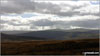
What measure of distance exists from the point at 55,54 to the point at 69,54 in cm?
271

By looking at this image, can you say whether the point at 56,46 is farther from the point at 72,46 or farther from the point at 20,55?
the point at 20,55

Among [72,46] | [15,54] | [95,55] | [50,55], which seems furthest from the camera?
[72,46]

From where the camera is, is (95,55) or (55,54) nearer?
(95,55)

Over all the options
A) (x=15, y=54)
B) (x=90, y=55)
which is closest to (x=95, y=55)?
(x=90, y=55)

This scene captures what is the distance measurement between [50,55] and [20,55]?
239 inches

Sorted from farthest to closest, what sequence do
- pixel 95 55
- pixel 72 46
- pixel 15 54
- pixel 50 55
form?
pixel 72 46 → pixel 15 54 → pixel 50 55 → pixel 95 55

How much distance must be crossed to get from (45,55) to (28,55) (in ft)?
11.8

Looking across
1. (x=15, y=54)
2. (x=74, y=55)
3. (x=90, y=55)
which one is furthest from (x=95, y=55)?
(x=15, y=54)

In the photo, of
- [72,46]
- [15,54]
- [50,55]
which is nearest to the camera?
[50,55]

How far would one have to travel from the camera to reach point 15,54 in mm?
45625

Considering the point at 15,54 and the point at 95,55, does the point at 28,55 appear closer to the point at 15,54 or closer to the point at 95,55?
the point at 15,54

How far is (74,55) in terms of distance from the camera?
141 feet

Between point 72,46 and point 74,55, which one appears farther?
point 72,46

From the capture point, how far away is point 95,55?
33250 mm
